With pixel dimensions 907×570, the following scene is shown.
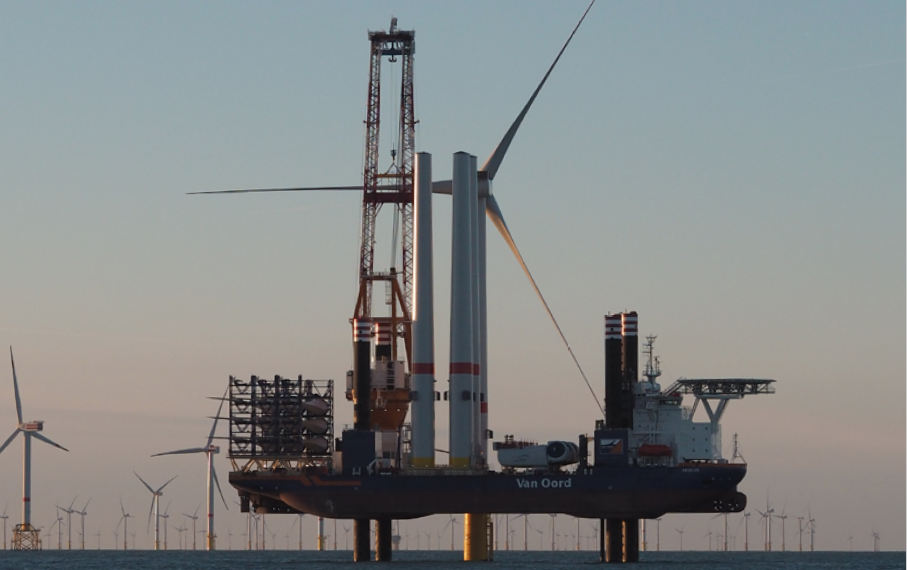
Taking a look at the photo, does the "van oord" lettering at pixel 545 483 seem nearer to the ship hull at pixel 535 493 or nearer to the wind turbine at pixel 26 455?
the ship hull at pixel 535 493

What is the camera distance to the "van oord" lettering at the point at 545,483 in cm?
9431

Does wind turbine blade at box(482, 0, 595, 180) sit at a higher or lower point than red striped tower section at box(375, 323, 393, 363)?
higher

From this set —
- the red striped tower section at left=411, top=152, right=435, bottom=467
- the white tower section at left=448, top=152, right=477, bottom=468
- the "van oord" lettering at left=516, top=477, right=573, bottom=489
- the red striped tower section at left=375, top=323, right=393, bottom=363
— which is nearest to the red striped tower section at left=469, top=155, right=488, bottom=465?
the white tower section at left=448, top=152, right=477, bottom=468

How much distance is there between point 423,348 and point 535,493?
11.0 meters

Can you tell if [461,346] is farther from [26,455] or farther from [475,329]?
[26,455]

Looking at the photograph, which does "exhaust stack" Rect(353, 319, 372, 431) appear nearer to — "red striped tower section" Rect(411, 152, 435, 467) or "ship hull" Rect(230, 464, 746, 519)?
"red striped tower section" Rect(411, 152, 435, 467)

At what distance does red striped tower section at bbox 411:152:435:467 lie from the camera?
97188 millimetres

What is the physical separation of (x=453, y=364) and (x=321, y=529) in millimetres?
77140

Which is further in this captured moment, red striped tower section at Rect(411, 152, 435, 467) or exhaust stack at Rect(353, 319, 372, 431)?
red striped tower section at Rect(411, 152, 435, 467)

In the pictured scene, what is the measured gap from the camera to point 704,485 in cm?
9375

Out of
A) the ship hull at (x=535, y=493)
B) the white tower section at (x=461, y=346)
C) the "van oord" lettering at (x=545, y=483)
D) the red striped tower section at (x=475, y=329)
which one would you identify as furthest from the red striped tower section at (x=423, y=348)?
the "van oord" lettering at (x=545, y=483)

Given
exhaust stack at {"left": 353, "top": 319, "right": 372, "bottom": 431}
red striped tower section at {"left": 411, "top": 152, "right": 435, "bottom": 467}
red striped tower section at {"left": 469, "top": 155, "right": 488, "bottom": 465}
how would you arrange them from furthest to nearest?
red striped tower section at {"left": 469, "top": 155, "right": 488, "bottom": 465} → red striped tower section at {"left": 411, "top": 152, "right": 435, "bottom": 467} → exhaust stack at {"left": 353, "top": 319, "right": 372, "bottom": 431}

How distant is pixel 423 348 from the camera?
9744 cm

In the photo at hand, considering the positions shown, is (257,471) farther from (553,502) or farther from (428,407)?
(553,502)
